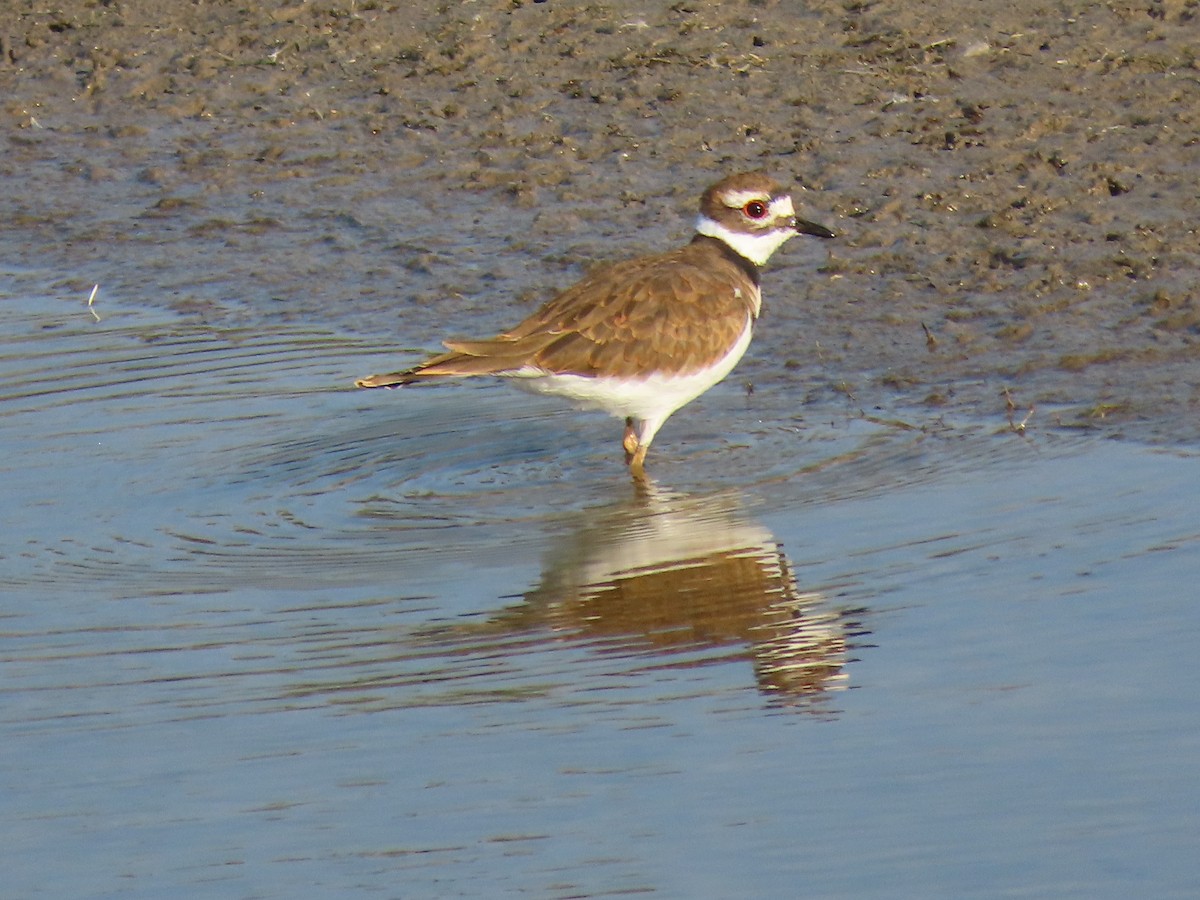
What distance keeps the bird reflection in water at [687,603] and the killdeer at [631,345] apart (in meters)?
0.71

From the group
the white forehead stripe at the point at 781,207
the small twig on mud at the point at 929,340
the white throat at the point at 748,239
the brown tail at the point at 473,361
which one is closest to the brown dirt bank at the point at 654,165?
the small twig on mud at the point at 929,340

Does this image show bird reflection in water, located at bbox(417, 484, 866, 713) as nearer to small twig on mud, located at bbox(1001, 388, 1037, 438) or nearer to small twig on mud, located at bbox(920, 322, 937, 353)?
small twig on mud, located at bbox(1001, 388, 1037, 438)

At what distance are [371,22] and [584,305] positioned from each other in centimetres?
572

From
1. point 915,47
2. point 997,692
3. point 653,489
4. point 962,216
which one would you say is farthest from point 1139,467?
point 915,47

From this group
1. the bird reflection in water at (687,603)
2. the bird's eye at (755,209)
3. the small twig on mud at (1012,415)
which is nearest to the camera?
the bird reflection in water at (687,603)

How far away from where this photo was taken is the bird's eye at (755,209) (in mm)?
9297

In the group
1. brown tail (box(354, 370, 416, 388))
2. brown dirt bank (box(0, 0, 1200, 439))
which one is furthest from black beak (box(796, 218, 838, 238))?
brown tail (box(354, 370, 416, 388))

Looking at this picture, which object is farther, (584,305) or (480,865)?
(584,305)

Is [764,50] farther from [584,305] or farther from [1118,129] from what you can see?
[584,305]

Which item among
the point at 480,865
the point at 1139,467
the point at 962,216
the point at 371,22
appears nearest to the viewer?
the point at 480,865

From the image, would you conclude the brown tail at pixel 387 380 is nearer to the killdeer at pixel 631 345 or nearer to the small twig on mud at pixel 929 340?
the killdeer at pixel 631 345

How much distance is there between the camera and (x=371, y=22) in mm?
13609

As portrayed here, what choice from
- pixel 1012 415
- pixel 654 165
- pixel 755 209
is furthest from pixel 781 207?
pixel 654 165

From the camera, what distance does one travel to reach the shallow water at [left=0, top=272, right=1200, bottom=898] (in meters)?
5.00
